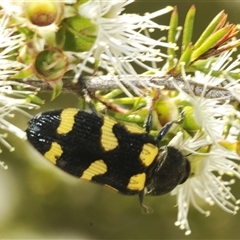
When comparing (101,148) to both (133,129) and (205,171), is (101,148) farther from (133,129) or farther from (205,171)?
(205,171)

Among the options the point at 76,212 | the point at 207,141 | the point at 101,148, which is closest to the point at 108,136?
the point at 101,148

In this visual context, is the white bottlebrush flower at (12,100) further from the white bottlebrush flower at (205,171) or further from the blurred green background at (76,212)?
the blurred green background at (76,212)

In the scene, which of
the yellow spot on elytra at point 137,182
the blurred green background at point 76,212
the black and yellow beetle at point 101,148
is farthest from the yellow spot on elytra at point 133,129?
the blurred green background at point 76,212

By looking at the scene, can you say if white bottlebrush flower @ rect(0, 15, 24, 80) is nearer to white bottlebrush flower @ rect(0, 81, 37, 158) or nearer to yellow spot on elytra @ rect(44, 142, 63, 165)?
white bottlebrush flower @ rect(0, 81, 37, 158)

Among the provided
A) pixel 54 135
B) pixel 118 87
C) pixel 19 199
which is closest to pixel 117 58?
pixel 118 87

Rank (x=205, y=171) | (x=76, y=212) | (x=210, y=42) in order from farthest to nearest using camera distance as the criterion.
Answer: (x=76, y=212) < (x=205, y=171) < (x=210, y=42)

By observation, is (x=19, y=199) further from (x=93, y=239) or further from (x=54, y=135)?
(x=54, y=135)
